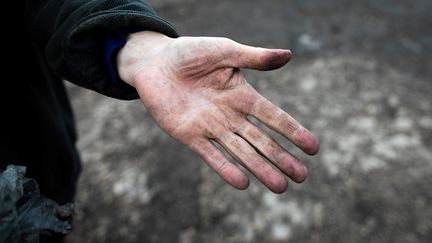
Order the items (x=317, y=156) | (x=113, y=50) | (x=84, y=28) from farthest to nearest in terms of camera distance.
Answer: (x=317, y=156) < (x=113, y=50) < (x=84, y=28)

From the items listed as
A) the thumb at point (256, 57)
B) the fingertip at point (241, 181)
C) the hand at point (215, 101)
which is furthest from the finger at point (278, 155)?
the thumb at point (256, 57)

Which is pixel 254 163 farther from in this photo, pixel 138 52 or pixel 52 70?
pixel 52 70

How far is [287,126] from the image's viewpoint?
1.32 meters

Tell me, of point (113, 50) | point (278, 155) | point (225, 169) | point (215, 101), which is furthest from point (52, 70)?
point (278, 155)

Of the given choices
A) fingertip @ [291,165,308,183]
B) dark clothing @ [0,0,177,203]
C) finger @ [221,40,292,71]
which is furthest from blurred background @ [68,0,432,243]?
finger @ [221,40,292,71]

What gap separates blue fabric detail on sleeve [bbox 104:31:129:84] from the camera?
1.36m

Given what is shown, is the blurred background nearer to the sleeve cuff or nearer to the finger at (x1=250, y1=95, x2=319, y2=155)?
the finger at (x1=250, y1=95, x2=319, y2=155)

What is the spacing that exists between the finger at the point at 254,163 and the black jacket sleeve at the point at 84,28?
0.44m

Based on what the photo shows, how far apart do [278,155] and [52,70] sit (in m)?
0.91

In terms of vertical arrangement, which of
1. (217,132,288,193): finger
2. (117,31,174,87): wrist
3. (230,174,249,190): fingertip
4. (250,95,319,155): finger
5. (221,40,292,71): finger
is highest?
(221,40,292,71): finger

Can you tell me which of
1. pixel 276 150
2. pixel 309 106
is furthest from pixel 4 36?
pixel 309 106

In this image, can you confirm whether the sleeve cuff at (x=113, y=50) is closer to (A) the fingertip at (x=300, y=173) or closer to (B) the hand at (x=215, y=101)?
(B) the hand at (x=215, y=101)

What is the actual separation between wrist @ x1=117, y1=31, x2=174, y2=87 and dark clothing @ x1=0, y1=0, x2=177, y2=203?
0.03 meters

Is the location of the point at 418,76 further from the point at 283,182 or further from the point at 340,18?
the point at 283,182
